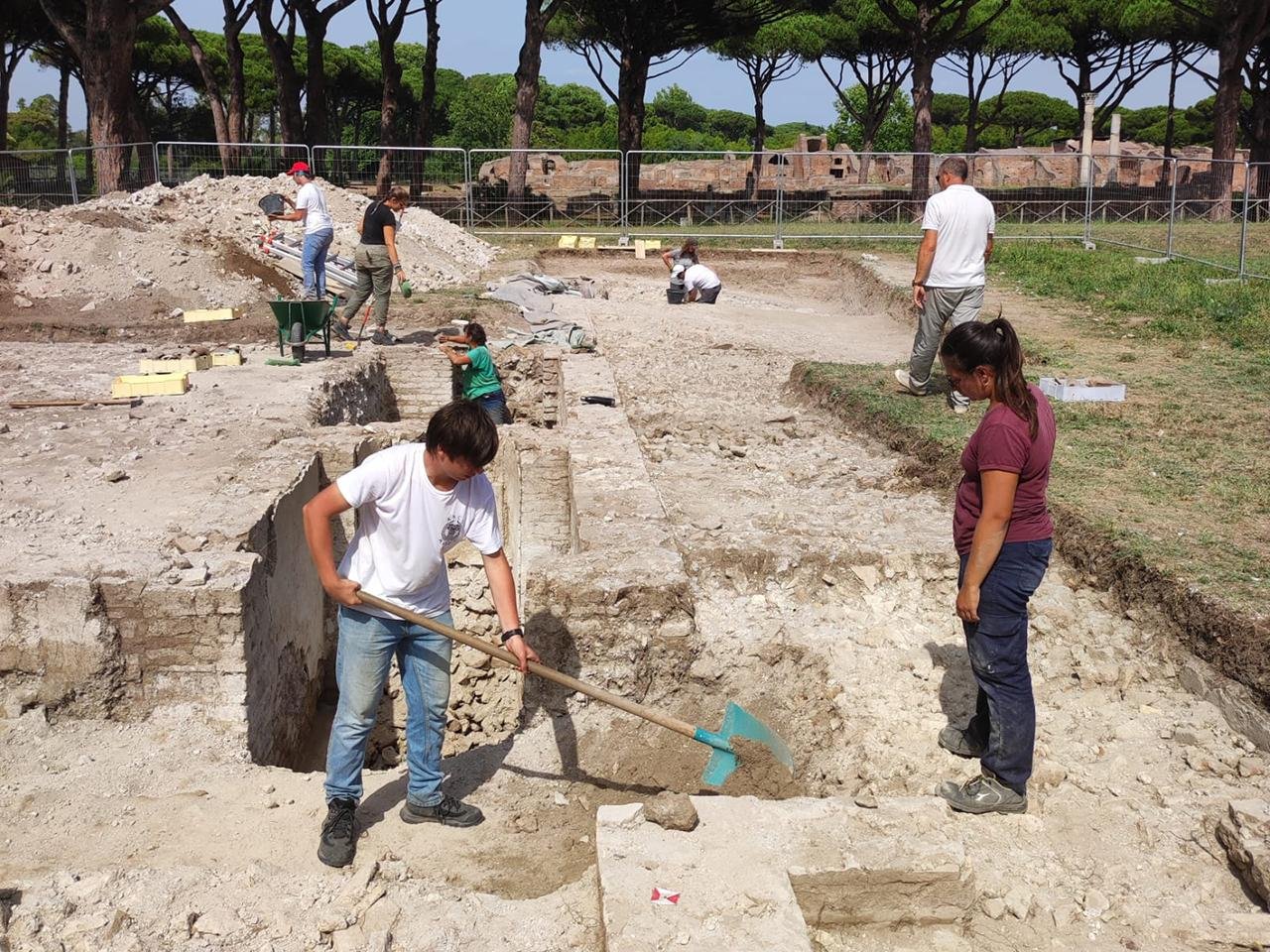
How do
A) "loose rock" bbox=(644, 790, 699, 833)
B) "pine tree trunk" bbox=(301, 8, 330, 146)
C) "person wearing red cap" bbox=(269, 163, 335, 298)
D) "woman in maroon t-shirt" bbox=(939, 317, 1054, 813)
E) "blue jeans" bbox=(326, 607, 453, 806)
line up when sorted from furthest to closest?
1. "pine tree trunk" bbox=(301, 8, 330, 146)
2. "person wearing red cap" bbox=(269, 163, 335, 298)
3. "blue jeans" bbox=(326, 607, 453, 806)
4. "woman in maroon t-shirt" bbox=(939, 317, 1054, 813)
5. "loose rock" bbox=(644, 790, 699, 833)

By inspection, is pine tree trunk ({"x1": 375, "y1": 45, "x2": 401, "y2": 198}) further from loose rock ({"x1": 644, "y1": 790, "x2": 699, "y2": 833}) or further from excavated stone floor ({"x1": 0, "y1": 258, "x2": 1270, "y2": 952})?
loose rock ({"x1": 644, "y1": 790, "x2": 699, "y2": 833})

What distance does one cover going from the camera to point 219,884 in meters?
3.53

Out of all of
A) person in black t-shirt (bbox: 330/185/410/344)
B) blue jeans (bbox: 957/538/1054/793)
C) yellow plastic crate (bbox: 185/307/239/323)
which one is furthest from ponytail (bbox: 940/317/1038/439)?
yellow plastic crate (bbox: 185/307/239/323)

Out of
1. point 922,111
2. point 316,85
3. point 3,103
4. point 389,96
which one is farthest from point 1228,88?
point 3,103

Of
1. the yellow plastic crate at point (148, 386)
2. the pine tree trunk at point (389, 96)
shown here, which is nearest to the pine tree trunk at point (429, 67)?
the pine tree trunk at point (389, 96)

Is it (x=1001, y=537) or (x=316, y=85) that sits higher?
(x=316, y=85)

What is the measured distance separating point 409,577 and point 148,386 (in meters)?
5.85

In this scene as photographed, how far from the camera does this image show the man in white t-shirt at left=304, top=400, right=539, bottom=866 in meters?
3.55

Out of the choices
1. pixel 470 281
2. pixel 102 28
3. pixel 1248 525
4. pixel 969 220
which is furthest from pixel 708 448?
pixel 102 28

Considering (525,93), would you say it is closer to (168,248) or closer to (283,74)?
(283,74)

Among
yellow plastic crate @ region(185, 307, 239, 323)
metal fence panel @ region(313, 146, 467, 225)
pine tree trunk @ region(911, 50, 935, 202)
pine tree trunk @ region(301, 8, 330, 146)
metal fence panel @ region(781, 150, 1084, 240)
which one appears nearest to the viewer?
yellow plastic crate @ region(185, 307, 239, 323)

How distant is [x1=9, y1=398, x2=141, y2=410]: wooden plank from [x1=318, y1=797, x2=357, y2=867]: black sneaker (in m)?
5.48

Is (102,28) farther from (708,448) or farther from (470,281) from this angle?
(708,448)

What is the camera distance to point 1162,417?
796 centimetres
